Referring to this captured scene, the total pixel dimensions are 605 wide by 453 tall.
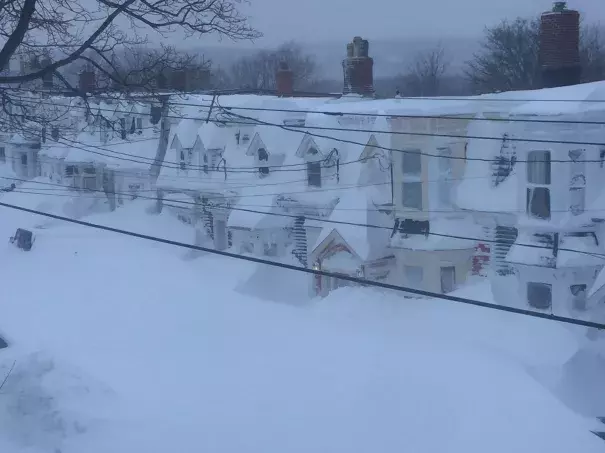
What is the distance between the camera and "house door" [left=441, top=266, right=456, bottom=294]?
1925 centimetres

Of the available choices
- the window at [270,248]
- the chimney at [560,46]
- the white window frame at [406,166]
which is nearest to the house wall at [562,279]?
the white window frame at [406,166]

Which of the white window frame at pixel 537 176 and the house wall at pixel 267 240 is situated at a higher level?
the white window frame at pixel 537 176

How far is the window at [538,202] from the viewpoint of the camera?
16.6 meters

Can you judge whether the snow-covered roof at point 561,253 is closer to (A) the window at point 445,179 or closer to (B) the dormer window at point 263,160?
(A) the window at point 445,179

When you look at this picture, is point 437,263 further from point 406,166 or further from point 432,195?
point 406,166

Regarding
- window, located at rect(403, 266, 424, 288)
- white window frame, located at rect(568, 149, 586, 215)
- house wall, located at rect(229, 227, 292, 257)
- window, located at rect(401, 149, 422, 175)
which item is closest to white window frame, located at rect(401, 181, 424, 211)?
window, located at rect(401, 149, 422, 175)

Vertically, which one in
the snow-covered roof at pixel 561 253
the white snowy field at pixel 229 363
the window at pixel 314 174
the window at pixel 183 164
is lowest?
the white snowy field at pixel 229 363

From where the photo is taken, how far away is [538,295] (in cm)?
1731

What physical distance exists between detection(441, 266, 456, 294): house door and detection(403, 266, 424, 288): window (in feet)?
1.94

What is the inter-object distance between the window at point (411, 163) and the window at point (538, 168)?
3.12 m

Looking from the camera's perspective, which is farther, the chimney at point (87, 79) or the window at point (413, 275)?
the window at point (413, 275)

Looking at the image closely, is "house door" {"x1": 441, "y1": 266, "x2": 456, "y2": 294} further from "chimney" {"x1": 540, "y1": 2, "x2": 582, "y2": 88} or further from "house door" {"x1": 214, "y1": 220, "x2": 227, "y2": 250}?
"house door" {"x1": 214, "y1": 220, "x2": 227, "y2": 250}

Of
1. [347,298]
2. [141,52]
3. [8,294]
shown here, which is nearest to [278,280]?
[347,298]

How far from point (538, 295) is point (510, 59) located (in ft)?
73.5
